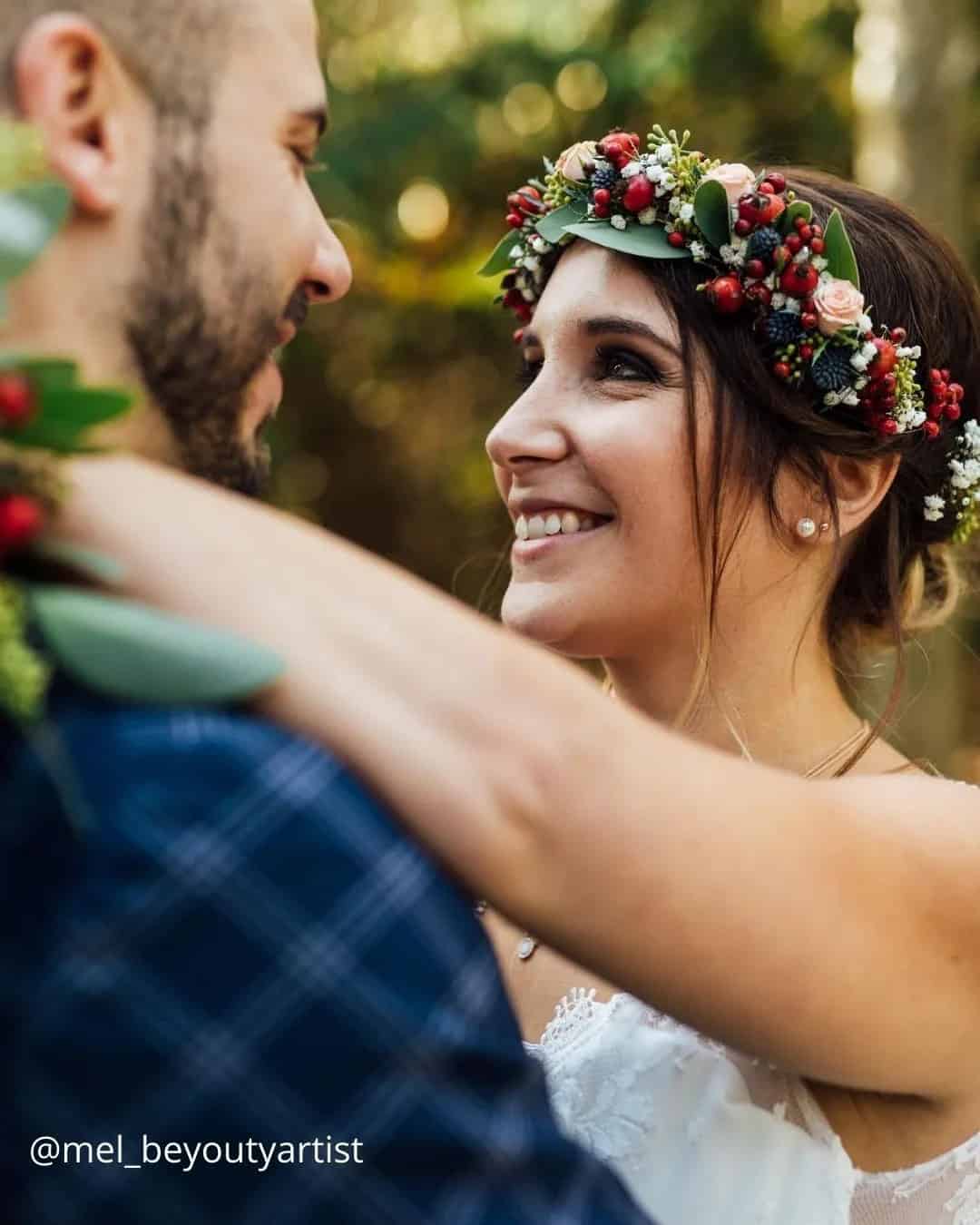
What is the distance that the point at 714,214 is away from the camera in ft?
10.1

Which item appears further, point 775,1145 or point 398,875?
point 775,1145

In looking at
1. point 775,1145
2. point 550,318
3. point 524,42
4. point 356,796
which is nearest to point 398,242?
point 524,42

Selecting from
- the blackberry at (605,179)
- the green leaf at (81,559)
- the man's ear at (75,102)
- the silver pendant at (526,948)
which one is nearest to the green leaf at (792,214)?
the blackberry at (605,179)

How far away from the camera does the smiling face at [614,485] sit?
3027 millimetres

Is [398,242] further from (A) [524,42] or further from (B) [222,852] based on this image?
(B) [222,852]

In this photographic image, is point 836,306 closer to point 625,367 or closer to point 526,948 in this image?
point 625,367

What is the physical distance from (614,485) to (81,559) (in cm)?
174

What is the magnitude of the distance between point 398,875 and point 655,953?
347mm

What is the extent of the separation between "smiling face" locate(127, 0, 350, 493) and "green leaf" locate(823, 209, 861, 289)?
4.42 ft

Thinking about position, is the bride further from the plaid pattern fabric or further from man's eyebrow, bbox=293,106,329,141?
man's eyebrow, bbox=293,106,329,141

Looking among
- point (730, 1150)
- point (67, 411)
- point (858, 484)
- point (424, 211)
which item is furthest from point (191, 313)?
point (424, 211)

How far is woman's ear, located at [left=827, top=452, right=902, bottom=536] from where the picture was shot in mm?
3191

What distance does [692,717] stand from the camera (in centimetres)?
316

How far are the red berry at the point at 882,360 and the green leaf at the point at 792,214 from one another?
291 millimetres
